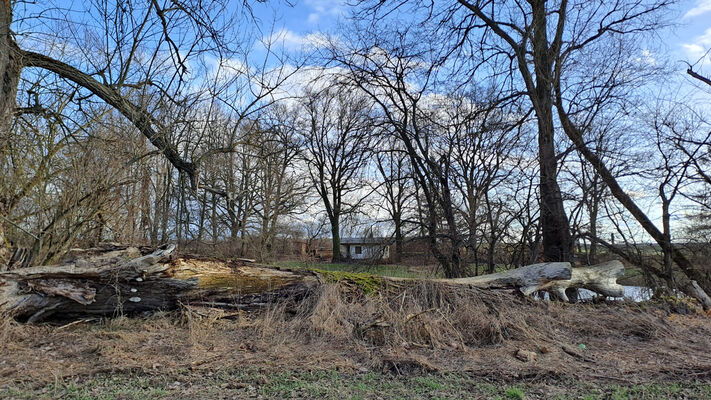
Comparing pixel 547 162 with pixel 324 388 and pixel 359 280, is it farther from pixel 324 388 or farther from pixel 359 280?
pixel 324 388

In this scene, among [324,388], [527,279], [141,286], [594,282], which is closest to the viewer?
[324,388]

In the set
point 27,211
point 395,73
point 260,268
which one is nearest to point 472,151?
point 395,73

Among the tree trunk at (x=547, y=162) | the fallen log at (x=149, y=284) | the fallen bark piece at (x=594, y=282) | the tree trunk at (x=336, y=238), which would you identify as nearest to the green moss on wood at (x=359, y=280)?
the fallen log at (x=149, y=284)

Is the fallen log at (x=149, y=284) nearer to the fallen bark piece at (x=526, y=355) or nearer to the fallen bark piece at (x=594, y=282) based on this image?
the fallen bark piece at (x=594, y=282)

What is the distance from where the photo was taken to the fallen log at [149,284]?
18.0 feet

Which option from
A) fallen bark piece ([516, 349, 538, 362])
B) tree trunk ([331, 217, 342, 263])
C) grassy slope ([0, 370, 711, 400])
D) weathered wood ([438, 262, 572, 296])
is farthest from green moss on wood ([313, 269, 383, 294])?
tree trunk ([331, 217, 342, 263])

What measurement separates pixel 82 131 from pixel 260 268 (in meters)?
3.84

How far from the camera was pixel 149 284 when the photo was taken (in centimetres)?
598

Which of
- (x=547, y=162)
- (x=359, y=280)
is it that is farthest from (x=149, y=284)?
(x=547, y=162)

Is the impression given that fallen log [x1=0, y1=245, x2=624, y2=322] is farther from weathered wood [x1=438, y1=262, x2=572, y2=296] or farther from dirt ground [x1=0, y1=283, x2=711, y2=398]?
dirt ground [x1=0, y1=283, x2=711, y2=398]

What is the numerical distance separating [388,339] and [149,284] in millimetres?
3282

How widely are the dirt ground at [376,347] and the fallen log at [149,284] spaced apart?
0.70 ft

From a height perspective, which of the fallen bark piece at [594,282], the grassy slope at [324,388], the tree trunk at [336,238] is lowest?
the grassy slope at [324,388]

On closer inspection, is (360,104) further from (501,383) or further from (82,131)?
(501,383)
